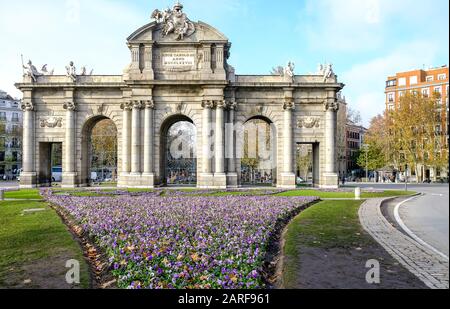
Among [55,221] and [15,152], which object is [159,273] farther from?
[15,152]

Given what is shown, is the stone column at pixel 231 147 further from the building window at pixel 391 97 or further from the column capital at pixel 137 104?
the building window at pixel 391 97

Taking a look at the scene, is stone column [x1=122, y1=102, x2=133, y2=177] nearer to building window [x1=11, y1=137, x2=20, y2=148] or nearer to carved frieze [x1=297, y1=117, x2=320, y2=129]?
carved frieze [x1=297, y1=117, x2=320, y2=129]

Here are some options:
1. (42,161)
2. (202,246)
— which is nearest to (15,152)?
(42,161)

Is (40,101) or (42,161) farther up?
(40,101)

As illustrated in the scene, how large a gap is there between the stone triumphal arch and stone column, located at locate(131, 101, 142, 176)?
0.35 feet

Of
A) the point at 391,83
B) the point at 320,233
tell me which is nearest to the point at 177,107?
the point at 320,233

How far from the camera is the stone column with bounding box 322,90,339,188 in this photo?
3884 centimetres

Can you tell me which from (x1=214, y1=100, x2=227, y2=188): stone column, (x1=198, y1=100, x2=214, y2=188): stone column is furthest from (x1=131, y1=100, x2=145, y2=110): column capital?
(x1=214, y1=100, x2=227, y2=188): stone column

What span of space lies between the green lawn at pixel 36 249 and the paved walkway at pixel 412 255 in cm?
797

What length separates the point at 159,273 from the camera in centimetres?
827

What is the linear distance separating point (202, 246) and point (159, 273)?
2.37m

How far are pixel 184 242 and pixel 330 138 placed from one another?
31255 mm

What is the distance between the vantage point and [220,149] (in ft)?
123

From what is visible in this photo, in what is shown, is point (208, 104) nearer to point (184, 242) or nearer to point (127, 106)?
point (127, 106)
